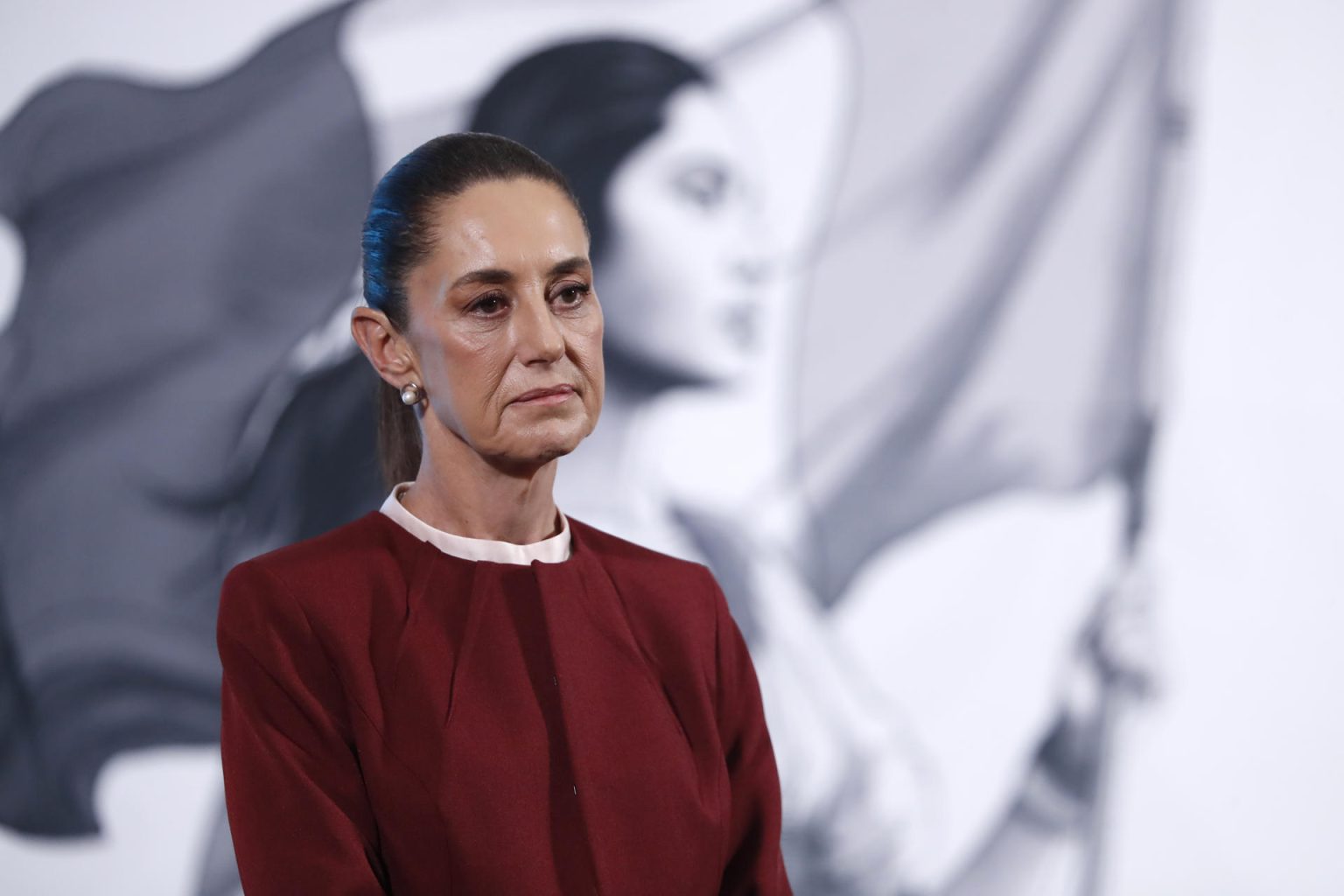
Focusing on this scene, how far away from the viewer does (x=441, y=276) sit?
3.39ft

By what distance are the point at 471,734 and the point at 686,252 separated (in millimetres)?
1472

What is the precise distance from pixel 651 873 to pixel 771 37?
69.8 inches

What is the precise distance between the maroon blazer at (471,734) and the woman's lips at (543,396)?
15 cm

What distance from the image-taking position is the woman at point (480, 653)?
95 centimetres

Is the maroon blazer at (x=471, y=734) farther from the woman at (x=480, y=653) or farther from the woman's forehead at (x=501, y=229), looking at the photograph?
the woman's forehead at (x=501, y=229)

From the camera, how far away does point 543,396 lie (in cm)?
104

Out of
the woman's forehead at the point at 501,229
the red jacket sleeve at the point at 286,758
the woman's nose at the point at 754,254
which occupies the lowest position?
the red jacket sleeve at the point at 286,758

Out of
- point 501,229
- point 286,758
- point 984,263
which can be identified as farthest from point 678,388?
point 286,758

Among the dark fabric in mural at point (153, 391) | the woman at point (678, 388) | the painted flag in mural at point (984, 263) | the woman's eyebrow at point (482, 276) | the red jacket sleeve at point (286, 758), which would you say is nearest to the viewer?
the red jacket sleeve at point (286, 758)

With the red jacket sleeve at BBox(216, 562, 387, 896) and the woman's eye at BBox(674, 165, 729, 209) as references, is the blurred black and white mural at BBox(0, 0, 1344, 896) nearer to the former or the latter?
the woman's eye at BBox(674, 165, 729, 209)

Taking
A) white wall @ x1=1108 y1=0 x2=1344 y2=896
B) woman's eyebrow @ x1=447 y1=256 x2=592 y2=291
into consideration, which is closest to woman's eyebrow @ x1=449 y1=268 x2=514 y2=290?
woman's eyebrow @ x1=447 y1=256 x2=592 y2=291

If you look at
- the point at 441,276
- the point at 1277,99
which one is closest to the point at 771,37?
the point at 1277,99

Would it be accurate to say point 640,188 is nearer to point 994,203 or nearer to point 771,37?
point 771,37

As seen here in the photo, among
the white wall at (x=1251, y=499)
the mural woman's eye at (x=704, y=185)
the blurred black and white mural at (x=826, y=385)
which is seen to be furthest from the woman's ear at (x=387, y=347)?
the white wall at (x=1251, y=499)
